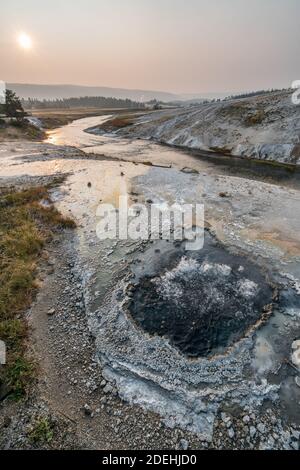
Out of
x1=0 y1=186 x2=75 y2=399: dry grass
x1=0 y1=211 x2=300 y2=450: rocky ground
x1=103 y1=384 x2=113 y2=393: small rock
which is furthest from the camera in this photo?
x1=0 y1=186 x2=75 y2=399: dry grass

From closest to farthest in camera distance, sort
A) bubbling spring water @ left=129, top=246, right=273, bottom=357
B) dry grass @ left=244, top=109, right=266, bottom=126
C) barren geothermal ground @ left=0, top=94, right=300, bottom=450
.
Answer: barren geothermal ground @ left=0, top=94, right=300, bottom=450 → bubbling spring water @ left=129, top=246, right=273, bottom=357 → dry grass @ left=244, top=109, right=266, bottom=126

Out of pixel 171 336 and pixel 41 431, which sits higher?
pixel 171 336

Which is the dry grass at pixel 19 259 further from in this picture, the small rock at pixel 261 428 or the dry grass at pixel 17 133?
the dry grass at pixel 17 133

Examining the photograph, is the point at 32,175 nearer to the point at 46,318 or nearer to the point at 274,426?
the point at 46,318

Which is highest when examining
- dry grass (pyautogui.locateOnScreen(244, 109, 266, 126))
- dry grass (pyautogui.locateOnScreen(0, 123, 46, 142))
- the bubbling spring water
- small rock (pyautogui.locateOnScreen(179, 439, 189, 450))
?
dry grass (pyautogui.locateOnScreen(244, 109, 266, 126))

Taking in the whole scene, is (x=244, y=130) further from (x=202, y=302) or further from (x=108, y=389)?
(x=108, y=389)

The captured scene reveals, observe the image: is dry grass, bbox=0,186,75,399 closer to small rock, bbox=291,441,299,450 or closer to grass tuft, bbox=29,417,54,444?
grass tuft, bbox=29,417,54,444

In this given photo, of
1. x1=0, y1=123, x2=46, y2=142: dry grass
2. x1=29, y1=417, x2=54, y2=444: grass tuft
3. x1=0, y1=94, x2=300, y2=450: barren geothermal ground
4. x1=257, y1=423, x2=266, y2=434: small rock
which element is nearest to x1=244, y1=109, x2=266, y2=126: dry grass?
x1=0, y1=94, x2=300, y2=450: barren geothermal ground

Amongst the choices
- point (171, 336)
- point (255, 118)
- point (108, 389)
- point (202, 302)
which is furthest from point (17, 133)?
point (108, 389)
